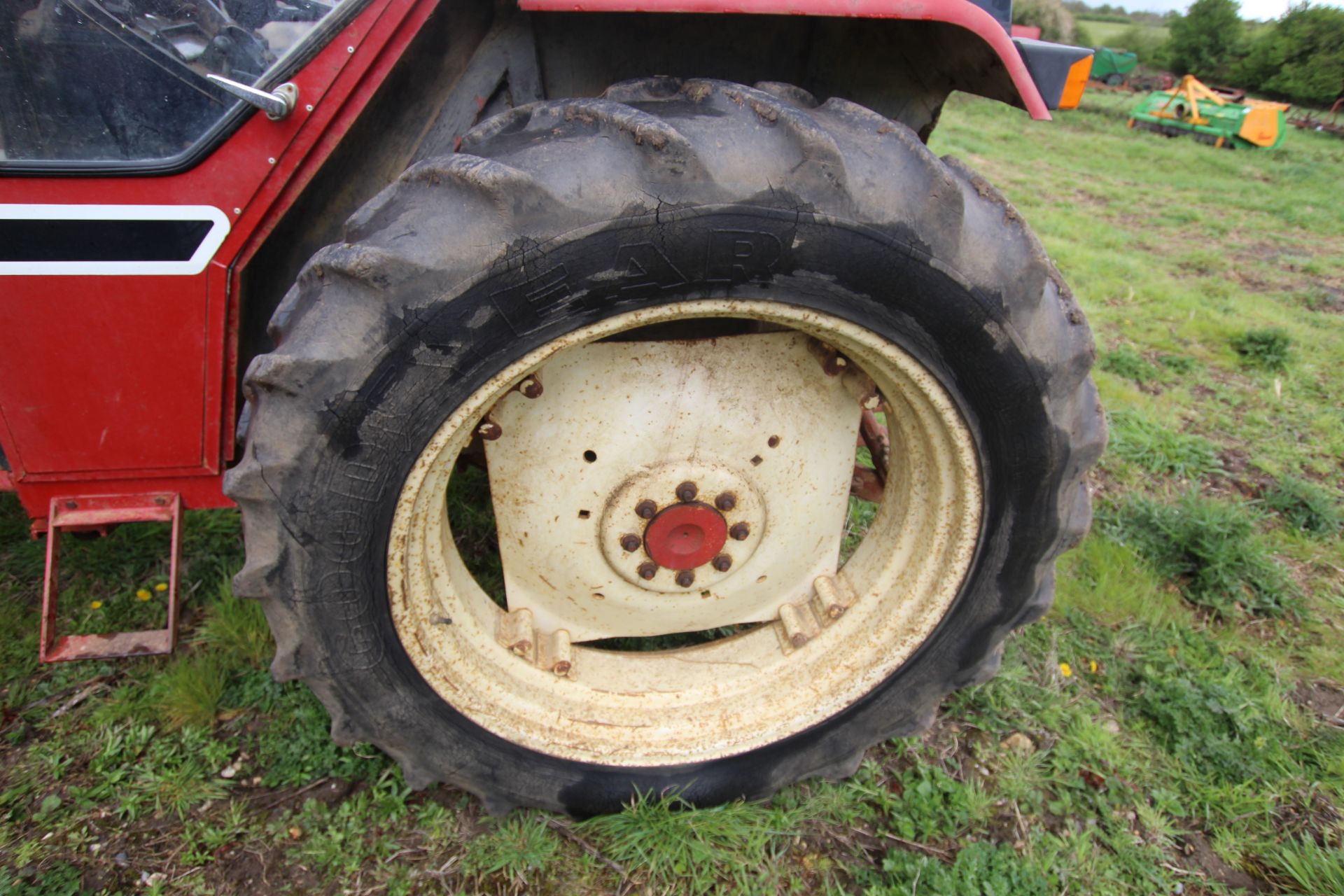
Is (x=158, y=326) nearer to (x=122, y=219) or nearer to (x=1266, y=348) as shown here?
(x=122, y=219)

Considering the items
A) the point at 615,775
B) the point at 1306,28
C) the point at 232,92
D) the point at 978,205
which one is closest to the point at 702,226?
the point at 978,205

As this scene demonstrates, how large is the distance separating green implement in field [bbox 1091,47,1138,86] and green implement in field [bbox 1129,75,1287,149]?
4.91 m

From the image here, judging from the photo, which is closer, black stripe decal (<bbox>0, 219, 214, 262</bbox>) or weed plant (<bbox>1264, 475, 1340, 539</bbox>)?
black stripe decal (<bbox>0, 219, 214, 262</bbox>)

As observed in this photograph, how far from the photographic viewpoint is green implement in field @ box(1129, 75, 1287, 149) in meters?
10.7

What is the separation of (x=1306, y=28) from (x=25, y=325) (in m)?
22.1

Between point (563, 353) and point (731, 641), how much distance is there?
0.84m

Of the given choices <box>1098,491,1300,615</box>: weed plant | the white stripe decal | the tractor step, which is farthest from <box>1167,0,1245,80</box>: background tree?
the tractor step

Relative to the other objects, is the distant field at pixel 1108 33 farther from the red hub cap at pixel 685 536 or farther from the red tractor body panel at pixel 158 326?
the red tractor body panel at pixel 158 326

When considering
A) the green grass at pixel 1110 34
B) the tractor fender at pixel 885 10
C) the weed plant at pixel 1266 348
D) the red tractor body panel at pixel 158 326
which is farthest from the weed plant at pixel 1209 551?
the green grass at pixel 1110 34

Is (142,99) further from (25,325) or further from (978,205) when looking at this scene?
(978,205)

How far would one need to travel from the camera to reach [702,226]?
1246mm

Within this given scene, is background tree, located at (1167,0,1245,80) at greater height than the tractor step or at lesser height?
greater

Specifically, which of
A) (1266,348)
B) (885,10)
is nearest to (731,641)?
(885,10)

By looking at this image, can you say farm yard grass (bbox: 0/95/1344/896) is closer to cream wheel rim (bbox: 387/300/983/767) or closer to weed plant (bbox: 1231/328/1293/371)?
cream wheel rim (bbox: 387/300/983/767)
